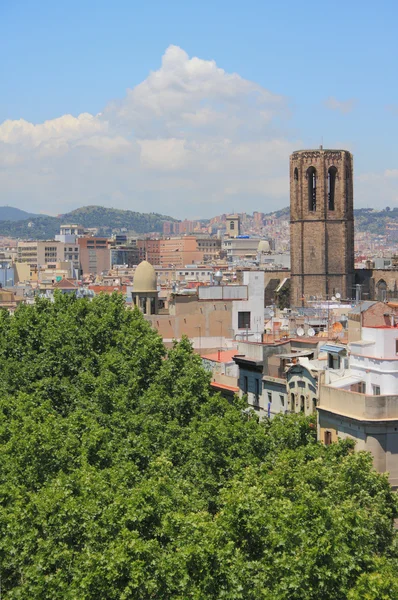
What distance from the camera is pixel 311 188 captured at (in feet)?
315

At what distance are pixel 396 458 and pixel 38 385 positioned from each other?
16713mm

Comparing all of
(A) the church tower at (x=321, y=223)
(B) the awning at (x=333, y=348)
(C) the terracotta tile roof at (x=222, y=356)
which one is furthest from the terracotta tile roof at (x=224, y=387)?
(A) the church tower at (x=321, y=223)

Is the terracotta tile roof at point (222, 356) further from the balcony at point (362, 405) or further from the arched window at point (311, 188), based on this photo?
the arched window at point (311, 188)

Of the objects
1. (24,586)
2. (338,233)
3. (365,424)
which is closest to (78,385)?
(365,424)

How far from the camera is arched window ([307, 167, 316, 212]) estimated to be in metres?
95.3

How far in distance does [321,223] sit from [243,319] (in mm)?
33554

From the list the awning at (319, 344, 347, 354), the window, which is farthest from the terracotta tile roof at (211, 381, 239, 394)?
the window

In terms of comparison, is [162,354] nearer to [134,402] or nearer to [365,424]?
[134,402]

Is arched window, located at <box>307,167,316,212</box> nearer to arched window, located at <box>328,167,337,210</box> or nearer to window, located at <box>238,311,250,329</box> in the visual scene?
arched window, located at <box>328,167,337,210</box>

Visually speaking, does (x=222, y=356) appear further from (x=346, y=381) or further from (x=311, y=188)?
(x=311, y=188)

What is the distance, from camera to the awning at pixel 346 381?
38.1m

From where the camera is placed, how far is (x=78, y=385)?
1854 inches

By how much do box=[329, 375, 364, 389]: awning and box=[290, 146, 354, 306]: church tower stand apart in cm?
5605

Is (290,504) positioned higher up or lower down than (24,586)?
higher up
